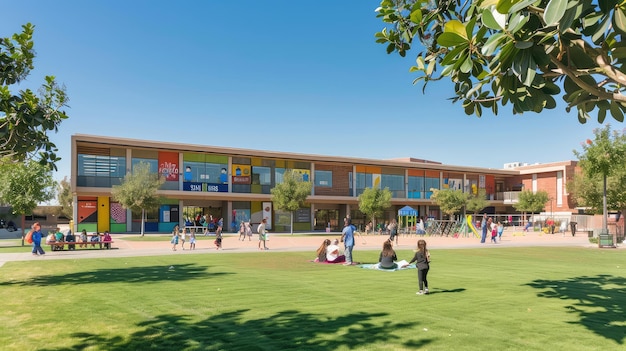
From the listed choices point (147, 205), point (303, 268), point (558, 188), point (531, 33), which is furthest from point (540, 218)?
point (531, 33)

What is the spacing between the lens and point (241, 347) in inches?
242

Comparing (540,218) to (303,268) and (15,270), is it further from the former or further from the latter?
(15,270)

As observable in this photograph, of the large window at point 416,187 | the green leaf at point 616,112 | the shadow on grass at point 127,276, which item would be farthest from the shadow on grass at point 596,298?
the large window at point 416,187

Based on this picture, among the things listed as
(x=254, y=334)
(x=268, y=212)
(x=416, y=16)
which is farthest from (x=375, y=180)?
(x=416, y=16)

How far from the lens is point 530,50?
387 centimetres

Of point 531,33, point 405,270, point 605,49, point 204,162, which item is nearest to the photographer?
point 531,33

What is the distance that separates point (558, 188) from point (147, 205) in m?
52.2

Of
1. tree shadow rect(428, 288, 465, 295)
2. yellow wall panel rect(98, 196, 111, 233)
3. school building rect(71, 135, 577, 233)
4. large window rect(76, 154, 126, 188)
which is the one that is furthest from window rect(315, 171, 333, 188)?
tree shadow rect(428, 288, 465, 295)

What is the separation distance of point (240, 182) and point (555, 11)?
1726 inches

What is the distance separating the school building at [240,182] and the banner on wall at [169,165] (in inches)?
3.5

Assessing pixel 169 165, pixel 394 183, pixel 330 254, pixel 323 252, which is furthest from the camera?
pixel 394 183

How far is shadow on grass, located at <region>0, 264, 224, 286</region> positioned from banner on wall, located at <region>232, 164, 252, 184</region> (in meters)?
30.6

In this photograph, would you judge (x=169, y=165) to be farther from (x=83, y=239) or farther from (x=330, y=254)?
(x=330, y=254)

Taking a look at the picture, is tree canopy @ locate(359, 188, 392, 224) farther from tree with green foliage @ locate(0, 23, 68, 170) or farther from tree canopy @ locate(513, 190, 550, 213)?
tree with green foliage @ locate(0, 23, 68, 170)
